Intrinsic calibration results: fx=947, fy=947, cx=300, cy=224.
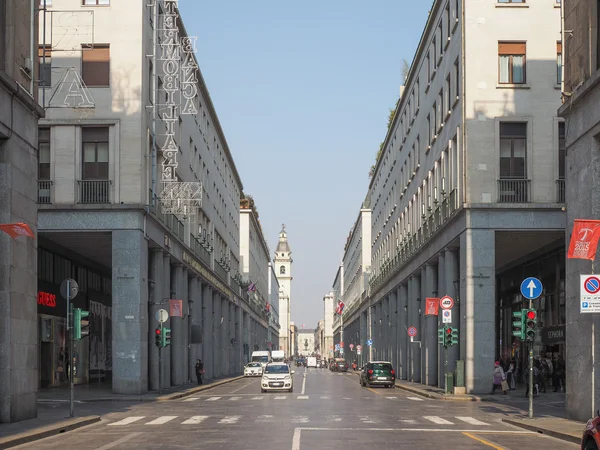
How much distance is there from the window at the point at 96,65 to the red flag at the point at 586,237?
26519 millimetres

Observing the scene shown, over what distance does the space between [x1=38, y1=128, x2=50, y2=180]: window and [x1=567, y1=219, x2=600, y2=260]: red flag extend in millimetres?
27096

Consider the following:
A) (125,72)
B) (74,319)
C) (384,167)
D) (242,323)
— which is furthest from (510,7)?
(242,323)

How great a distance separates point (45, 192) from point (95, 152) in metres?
2.87

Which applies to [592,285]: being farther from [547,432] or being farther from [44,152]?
[44,152]

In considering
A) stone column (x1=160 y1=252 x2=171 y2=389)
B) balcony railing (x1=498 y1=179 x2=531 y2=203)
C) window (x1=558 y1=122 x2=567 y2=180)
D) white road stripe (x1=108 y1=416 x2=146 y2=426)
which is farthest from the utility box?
white road stripe (x1=108 y1=416 x2=146 y2=426)

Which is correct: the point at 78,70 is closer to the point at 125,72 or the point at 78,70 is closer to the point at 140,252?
the point at 125,72

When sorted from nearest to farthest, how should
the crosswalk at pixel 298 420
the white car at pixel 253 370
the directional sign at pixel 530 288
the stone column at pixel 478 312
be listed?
1. the crosswalk at pixel 298 420
2. the directional sign at pixel 530 288
3. the stone column at pixel 478 312
4. the white car at pixel 253 370

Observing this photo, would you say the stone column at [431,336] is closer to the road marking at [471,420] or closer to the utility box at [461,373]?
the utility box at [461,373]

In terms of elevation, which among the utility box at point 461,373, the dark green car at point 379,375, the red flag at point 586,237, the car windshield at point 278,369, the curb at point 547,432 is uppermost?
the red flag at point 586,237

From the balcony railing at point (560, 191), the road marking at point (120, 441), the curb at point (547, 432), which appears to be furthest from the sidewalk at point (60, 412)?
the balcony railing at point (560, 191)

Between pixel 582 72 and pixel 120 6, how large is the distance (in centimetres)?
2460

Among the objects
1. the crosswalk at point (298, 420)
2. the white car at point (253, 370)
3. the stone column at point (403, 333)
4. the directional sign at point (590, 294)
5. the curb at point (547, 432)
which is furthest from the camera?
the white car at point (253, 370)

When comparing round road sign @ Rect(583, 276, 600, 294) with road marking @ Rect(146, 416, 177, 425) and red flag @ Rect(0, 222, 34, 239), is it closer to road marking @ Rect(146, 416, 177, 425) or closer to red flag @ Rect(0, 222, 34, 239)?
road marking @ Rect(146, 416, 177, 425)

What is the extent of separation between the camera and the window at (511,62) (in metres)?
41.7
